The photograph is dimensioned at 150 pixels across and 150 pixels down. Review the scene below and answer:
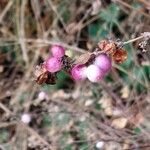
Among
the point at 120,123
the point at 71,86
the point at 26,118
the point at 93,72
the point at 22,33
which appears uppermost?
the point at 22,33

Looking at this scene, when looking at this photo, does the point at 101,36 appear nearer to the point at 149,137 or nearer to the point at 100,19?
the point at 100,19

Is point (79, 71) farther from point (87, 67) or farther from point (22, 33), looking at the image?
point (22, 33)

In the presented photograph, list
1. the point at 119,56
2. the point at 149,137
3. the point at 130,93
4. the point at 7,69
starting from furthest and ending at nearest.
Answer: the point at 7,69 < the point at 130,93 < the point at 149,137 < the point at 119,56

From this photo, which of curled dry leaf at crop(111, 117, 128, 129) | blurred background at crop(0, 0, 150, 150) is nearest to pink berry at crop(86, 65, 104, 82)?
blurred background at crop(0, 0, 150, 150)

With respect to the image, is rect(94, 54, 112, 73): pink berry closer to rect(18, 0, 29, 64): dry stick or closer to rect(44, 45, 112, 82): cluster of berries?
rect(44, 45, 112, 82): cluster of berries

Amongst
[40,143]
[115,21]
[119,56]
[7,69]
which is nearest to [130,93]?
[115,21]

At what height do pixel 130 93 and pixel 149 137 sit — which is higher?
pixel 130 93

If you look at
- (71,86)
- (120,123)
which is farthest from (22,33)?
(120,123)

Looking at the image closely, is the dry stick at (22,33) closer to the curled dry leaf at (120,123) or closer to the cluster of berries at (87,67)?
the curled dry leaf at (120,123)
